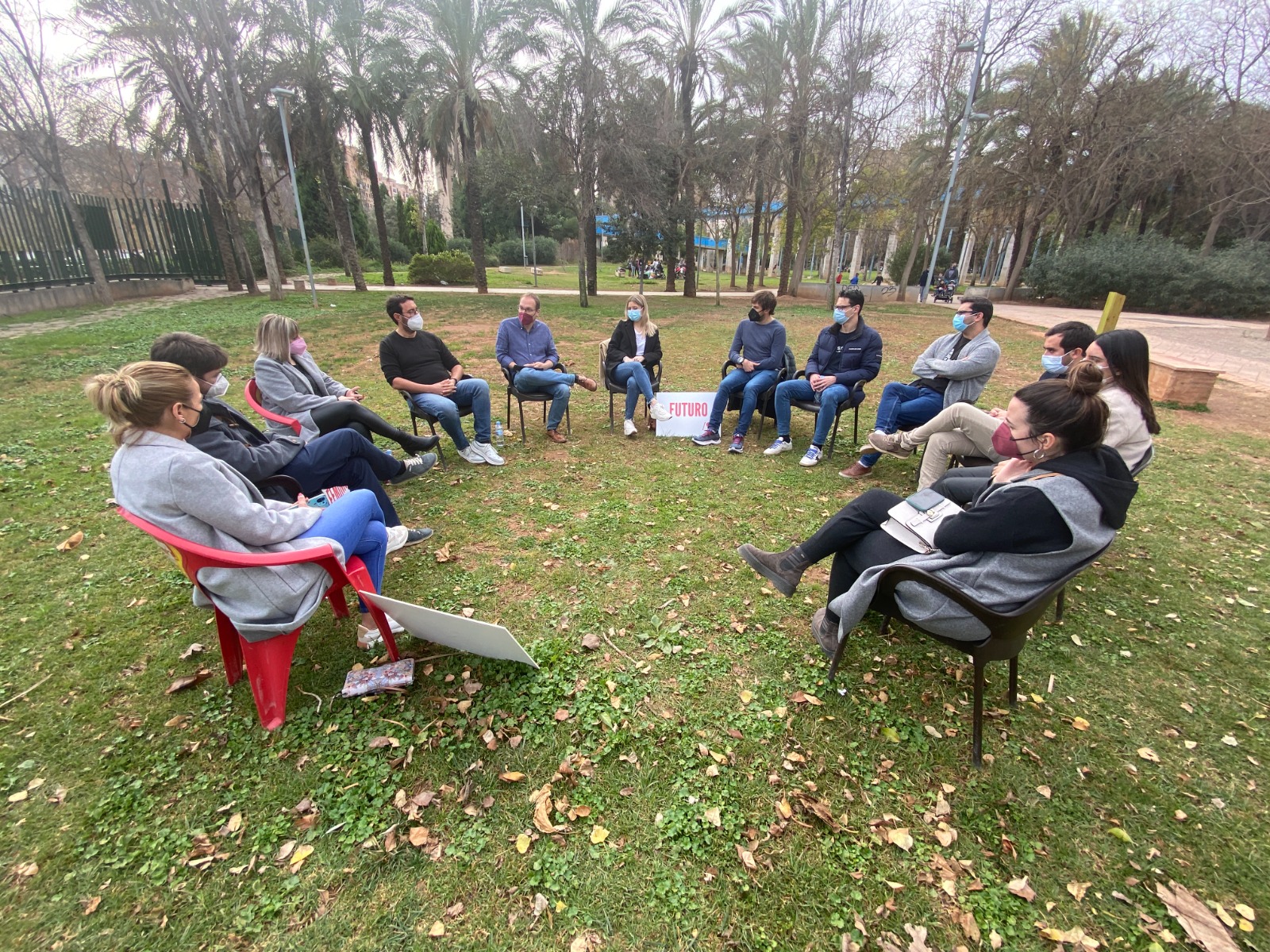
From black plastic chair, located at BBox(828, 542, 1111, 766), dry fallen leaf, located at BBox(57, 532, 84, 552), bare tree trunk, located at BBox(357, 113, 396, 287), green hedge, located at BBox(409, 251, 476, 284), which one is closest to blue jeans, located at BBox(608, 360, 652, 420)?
black plastic chair, located at BBox(828, 542, 1111, 766)

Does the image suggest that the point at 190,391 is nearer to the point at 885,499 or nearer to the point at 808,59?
the point at 885,499

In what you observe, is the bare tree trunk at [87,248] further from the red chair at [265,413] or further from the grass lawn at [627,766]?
the red chair at [265,413]

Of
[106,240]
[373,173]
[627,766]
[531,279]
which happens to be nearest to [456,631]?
[627,766]

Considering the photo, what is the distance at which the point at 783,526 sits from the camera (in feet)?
14.0

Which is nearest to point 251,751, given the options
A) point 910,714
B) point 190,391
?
point 190,391

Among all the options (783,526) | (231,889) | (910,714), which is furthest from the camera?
(783,526)

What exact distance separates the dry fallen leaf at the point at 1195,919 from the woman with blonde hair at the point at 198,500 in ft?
10.9

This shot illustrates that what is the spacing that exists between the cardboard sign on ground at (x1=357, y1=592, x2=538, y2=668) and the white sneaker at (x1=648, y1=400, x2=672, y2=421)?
3.85 metres

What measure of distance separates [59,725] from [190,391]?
1.67m

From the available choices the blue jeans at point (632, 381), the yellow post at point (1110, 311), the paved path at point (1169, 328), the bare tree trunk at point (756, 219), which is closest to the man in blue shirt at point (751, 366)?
the blue jeans at point (632, 381)

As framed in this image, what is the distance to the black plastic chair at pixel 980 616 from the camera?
6.79ft

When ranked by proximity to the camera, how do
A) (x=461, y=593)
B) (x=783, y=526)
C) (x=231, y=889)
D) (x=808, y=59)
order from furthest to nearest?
1. (x=808, y=59)
2. (x=783, y=526)
3. (x=461, y=593)
4. (x=231, y=889)

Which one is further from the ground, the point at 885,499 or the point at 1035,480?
the point at 1035,480

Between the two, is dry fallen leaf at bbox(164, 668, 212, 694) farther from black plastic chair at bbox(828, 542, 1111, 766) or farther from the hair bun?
the hair bun
